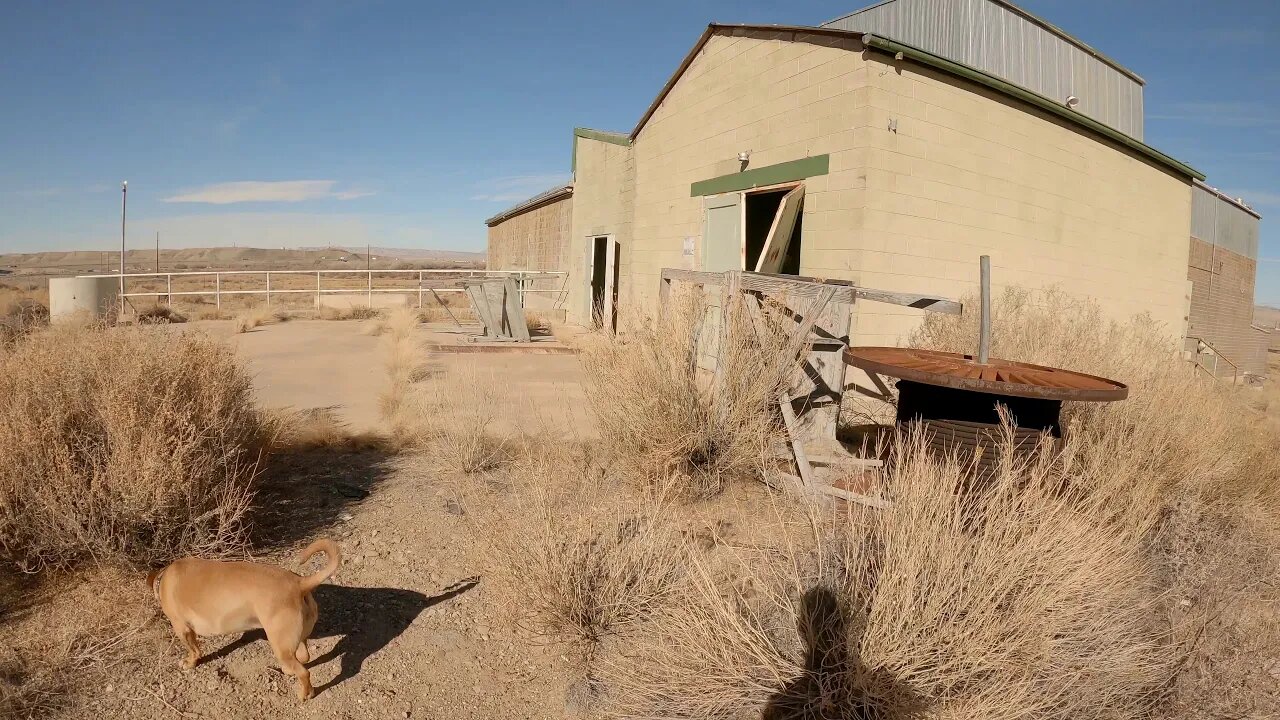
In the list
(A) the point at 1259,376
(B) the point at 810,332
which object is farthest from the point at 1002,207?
(A) the point at 1259,376

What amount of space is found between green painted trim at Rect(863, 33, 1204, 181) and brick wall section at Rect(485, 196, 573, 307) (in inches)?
413

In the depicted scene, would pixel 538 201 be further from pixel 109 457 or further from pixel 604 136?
pixel 109 457

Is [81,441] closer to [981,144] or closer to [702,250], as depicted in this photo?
[702,250]

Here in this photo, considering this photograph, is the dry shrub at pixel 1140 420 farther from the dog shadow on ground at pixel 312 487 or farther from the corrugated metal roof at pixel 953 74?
the dog shadow on ground at pixel 312 487

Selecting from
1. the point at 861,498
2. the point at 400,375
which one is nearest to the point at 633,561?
the point at 861,498

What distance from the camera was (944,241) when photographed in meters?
8.64

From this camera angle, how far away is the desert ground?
110 inches

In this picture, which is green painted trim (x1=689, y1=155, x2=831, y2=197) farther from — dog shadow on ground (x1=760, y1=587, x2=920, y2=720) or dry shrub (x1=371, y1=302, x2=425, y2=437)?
dog shadow on ground (x1=760, y1=587, x2=920, y2=720)

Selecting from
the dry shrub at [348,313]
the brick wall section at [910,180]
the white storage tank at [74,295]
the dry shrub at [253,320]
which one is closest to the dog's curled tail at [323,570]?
the brick wall section at [910,180]

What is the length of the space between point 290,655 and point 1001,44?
13956mm

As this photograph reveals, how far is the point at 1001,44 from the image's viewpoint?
12492mm

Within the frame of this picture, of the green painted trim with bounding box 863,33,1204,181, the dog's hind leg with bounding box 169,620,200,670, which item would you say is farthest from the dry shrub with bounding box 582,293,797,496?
the green painted trim with bounding box 863,33,1204,181

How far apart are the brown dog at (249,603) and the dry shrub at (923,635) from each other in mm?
1294

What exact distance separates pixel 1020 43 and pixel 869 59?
6.75m
